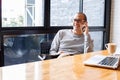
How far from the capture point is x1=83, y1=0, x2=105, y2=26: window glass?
4266mm

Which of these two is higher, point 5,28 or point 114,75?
point 5,28

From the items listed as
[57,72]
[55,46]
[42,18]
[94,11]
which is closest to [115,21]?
[94,11]

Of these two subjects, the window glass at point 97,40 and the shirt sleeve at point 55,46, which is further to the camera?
the window glass at point 97,40

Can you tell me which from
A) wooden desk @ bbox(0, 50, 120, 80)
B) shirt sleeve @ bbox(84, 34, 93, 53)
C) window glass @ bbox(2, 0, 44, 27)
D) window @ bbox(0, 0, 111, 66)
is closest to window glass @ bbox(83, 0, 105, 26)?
window @ bbox(0, 0, 111, 66)

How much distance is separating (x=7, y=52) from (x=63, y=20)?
3.89 feet

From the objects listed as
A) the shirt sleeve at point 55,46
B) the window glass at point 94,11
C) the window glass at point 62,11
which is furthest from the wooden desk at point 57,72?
the window glass at point 94,11

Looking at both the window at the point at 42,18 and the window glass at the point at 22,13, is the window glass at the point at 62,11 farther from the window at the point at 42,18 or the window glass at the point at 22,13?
the window glass at the point at 22,13

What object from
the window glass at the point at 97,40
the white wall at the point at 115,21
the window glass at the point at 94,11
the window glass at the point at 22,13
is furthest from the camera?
the window glass at the point at 97,40

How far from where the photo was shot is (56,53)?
3.07m

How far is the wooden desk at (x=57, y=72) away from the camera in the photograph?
4.86 ft

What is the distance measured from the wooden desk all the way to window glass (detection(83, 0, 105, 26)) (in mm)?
2506

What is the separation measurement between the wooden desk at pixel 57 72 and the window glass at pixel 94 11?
8.22ft

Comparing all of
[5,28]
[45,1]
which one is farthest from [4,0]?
[45,1]

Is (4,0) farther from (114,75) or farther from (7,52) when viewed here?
(114,75)
